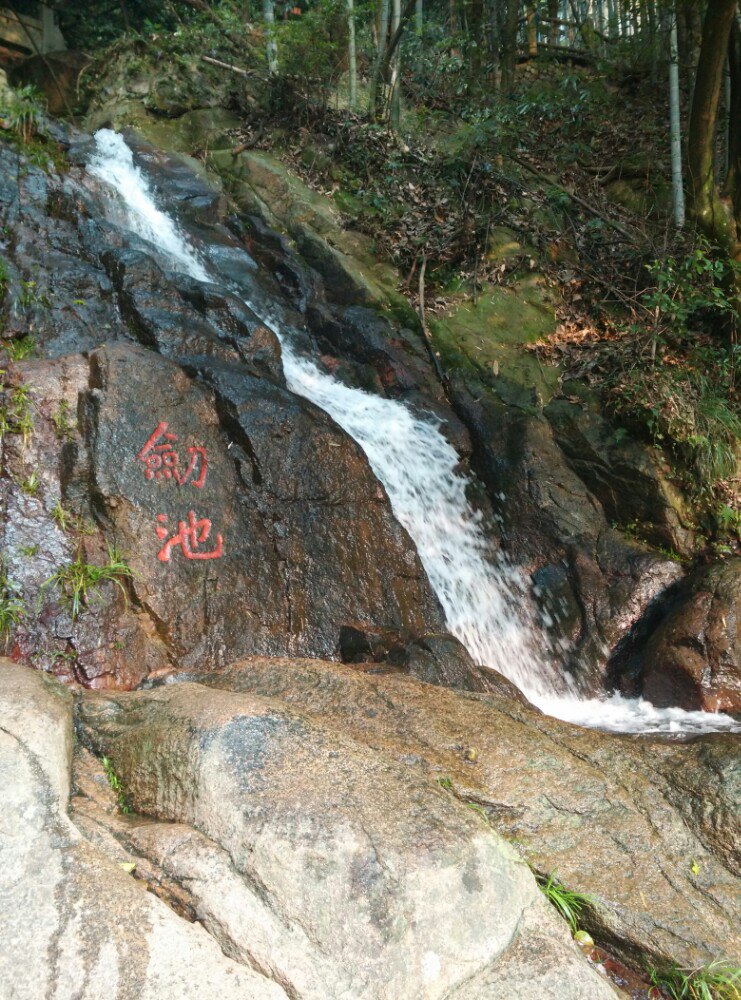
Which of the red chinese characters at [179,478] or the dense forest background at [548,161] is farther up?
the dense forest background at [548,161]

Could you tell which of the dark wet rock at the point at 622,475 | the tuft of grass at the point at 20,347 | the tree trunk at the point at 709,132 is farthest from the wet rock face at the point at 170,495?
the tree trunk at the point at 709,132

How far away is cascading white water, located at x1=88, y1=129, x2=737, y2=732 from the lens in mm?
6270

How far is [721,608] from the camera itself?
6.25m

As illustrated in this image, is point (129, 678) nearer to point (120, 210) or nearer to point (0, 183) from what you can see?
point (0, 183)

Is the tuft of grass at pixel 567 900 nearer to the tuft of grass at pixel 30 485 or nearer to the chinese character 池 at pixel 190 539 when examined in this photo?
the chinese character 池 at pixel 190 539

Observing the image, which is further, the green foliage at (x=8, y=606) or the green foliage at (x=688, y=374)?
the green foliage at (x=688, y=374)

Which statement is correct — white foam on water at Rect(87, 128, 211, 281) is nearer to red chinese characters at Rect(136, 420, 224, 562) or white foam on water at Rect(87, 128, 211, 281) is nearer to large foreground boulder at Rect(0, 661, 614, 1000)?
red chinese characters at Rect(136, 420, 224, 562)

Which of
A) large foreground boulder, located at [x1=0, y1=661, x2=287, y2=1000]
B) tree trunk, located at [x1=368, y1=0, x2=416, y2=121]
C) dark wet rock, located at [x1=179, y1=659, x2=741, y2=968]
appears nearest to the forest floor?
tree trunk, located at [x1=368, y1=0, x2=416, y2=121]

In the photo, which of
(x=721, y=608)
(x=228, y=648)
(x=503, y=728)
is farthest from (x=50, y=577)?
(x=721, y=608)

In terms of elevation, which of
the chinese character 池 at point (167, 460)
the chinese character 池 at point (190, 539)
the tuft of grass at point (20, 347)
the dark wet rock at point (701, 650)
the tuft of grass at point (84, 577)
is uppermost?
the tuft of grass at point (20, 347)

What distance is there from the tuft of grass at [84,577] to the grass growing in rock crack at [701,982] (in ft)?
11.7

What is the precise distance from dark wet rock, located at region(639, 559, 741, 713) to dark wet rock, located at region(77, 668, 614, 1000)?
3.95 m

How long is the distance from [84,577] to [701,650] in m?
4.82

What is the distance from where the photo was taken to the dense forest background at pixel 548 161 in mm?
8497
